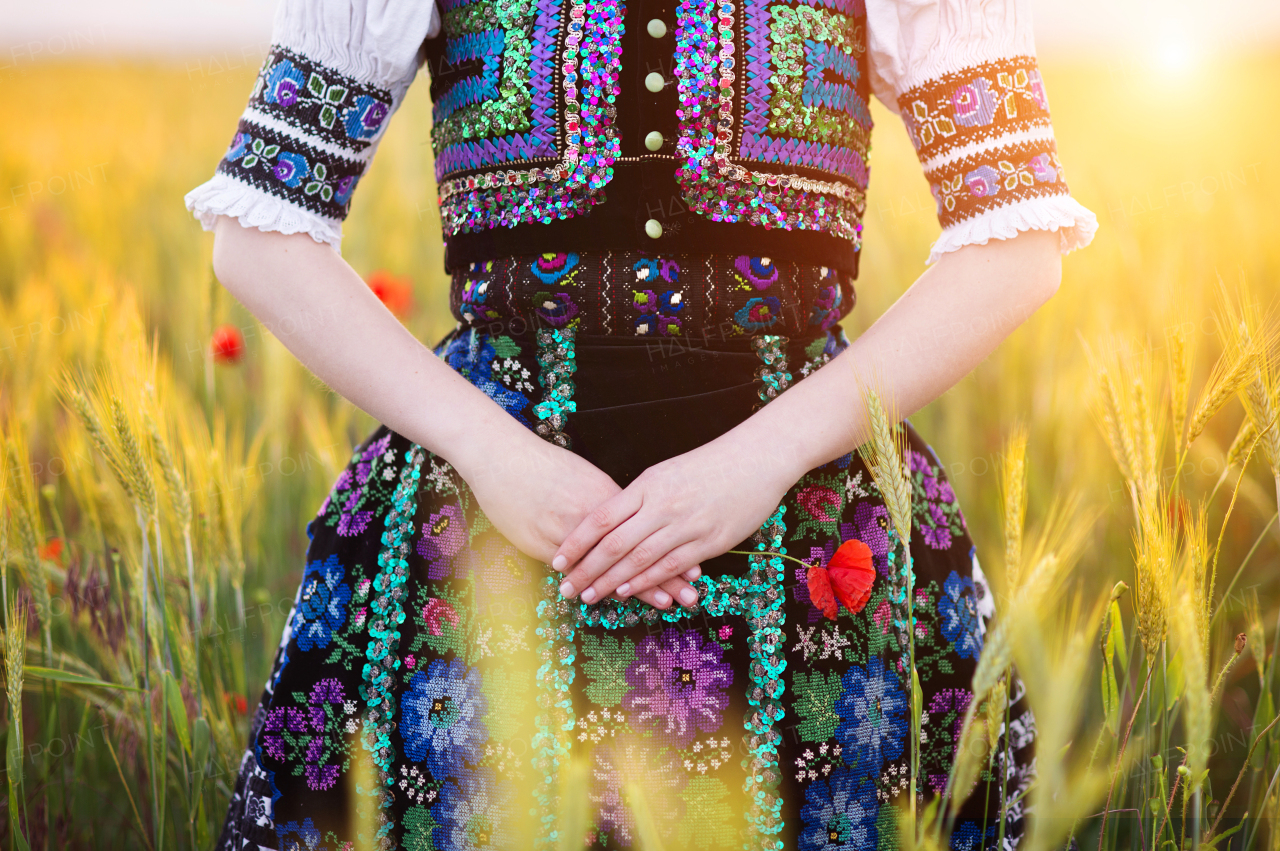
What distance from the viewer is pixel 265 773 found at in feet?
2.22

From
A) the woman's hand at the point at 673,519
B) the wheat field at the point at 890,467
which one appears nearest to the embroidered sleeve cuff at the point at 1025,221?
the wheat field at the point at 890,467

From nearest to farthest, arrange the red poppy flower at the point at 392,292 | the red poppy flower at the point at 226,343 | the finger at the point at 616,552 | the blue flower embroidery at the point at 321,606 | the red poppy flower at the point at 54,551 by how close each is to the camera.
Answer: the finger at the point at 616,552 → the blue flower embroidery at the point at 321,606 → the red poppy flower at the point at 54,551 → the red poppy flower at the point at 226,343 → the red poppy flower at the point at 392,292

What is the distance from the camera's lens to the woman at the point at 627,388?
61 centimetres

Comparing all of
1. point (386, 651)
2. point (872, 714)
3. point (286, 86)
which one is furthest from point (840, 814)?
point (286, 86)

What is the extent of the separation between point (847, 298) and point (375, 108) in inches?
18.6

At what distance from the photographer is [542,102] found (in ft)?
2.11

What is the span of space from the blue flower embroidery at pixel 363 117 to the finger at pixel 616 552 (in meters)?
0.42

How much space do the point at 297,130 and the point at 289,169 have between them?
0.03 metres

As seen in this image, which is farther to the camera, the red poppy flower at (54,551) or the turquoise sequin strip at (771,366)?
the red poppy flower at (54,551)

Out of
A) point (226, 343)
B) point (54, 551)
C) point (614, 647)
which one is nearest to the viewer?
point (614, 647)

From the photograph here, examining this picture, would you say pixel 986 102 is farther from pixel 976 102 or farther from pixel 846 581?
pixel 846 581

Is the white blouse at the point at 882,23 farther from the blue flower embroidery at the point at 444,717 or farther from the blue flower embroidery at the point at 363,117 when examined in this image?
the blue flower embroidery at the point at 444,717

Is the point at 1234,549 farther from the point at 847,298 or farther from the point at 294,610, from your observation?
the point at 294,610

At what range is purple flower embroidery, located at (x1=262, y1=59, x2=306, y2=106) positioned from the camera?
0.64 metres
